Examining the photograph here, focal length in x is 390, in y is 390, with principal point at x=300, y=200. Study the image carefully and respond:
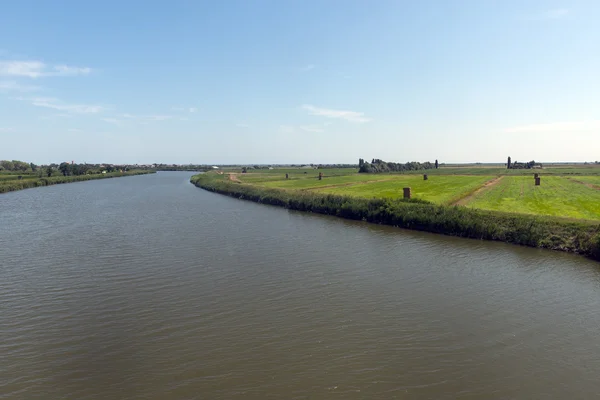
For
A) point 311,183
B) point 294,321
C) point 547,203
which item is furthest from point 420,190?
point 294,321

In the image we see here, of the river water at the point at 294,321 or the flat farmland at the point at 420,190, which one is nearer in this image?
the river water at the point at 294,321

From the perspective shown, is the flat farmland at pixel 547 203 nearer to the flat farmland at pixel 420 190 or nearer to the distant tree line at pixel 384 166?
the flat farmland at pixel 420 190

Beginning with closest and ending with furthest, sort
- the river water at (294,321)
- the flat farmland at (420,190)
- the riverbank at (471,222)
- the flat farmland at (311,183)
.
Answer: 1. the river water at (294,321)
2. the riverbank at (471,222)
3. the flat farmland at (420,190)
4. the flat farmland at (311,183)

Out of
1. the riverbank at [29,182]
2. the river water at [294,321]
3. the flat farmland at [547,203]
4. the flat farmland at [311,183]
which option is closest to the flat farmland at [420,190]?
the flat farmland at [547,203]

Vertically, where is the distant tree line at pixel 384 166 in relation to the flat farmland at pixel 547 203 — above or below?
above

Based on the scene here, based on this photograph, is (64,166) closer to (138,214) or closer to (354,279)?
(138,214)

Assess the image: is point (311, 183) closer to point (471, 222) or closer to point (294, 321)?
point (471, 222)

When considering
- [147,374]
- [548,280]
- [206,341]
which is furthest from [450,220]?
[147,374]
